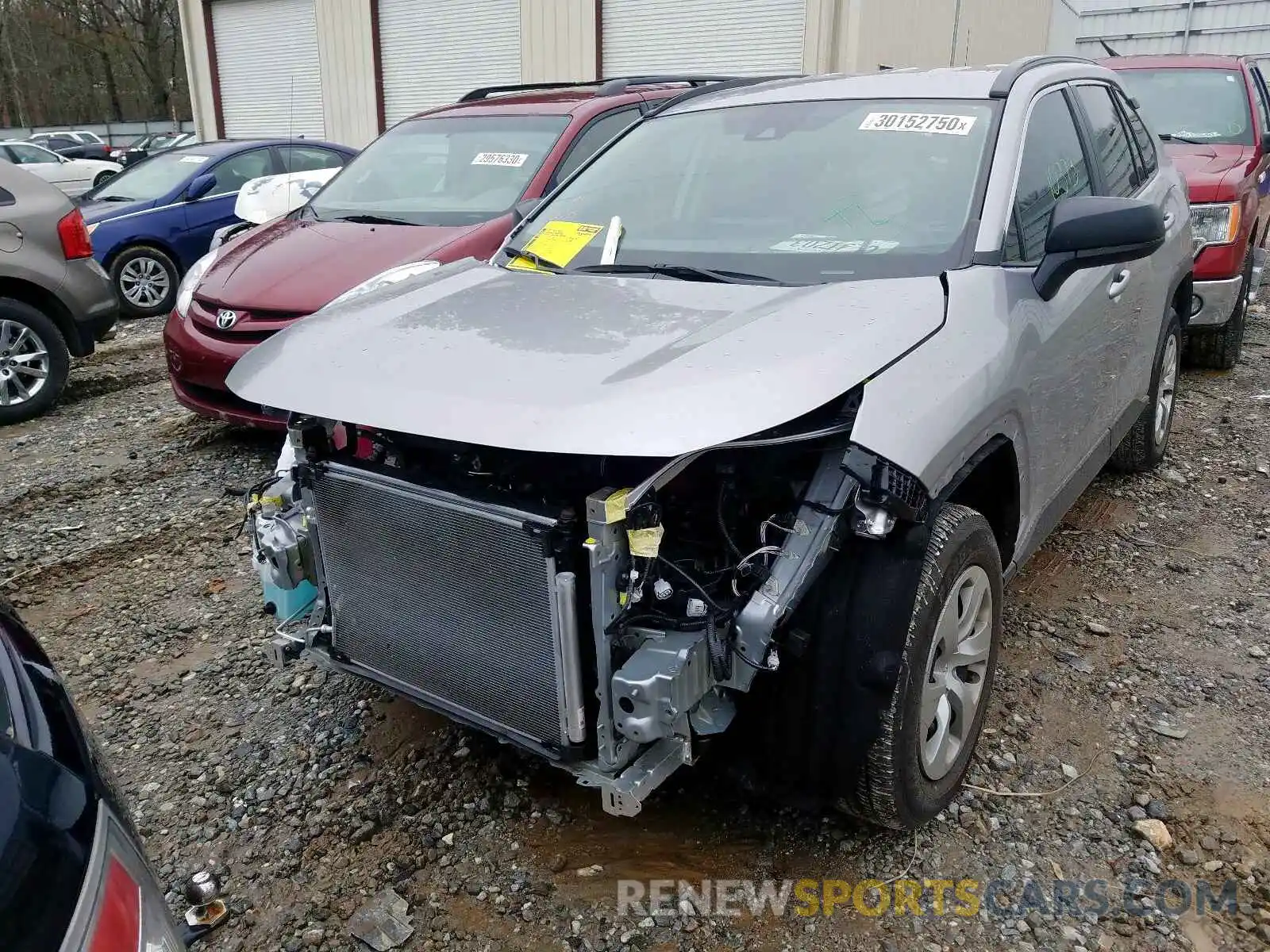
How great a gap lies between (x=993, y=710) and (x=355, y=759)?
6.35ft

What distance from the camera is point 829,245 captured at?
2867 mm

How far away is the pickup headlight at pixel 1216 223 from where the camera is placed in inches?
232

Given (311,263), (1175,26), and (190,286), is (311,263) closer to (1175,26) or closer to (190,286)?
(190,286)

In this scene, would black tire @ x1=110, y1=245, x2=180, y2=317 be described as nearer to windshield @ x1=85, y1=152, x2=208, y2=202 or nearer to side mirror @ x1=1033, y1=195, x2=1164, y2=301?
windshield @ x1=85, y1=152, x2=208, y2=202

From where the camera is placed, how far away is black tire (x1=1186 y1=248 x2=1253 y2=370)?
6.52 metres

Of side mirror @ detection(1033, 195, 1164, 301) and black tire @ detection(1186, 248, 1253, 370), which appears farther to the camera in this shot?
black tire @ detection(1186, 248, 1253, 370)

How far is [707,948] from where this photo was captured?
89.7 inches

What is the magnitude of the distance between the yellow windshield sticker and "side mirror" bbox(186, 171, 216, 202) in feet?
23.9

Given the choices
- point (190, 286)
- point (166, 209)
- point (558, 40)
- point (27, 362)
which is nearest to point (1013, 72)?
point (190, 286)

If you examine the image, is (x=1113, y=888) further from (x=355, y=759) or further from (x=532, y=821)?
(x=355, y=759)

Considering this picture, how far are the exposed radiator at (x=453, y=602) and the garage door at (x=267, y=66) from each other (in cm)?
1821

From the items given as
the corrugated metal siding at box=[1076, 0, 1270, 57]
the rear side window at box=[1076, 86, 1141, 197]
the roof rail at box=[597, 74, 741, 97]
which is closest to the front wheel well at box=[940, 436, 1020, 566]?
the rear side window at box=[1076, 86, 1141, 197]

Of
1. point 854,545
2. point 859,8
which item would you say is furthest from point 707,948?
point 859,8

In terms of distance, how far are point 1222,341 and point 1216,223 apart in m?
0.99
